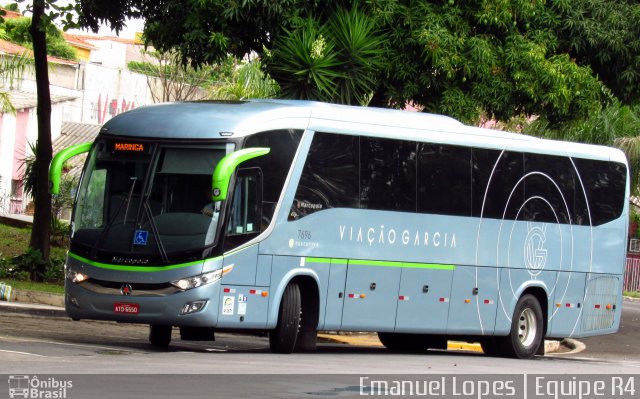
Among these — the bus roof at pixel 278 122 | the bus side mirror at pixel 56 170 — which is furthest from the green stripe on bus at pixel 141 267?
the bus roof at pixel 278 122

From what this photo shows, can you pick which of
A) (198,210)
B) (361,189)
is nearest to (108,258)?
(198,210)

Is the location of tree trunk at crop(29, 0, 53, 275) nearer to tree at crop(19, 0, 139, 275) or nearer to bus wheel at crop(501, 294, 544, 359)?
tree at crop(19, 0, 139, 275)

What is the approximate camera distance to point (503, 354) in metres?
20.7

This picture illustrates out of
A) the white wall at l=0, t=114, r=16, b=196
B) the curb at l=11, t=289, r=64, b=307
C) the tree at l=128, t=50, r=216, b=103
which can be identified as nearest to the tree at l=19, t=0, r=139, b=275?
the curb at l=11, t=289, r=64, b=307

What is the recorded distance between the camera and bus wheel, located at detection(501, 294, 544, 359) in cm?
2050

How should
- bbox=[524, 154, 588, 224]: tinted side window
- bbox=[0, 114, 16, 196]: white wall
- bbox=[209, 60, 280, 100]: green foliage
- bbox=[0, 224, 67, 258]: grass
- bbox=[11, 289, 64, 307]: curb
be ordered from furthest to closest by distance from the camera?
bbox=[209, 60, 280, 100]: green foliage
bbox=[0, 114, 16, 196]: white wall
bbox=[0, 224, 67, 258]: grass
bbox=[11, 289, 64, 307]: curb
bbox=[524, 154, 588, 224]: tinted side window

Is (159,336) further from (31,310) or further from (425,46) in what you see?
(425,46)

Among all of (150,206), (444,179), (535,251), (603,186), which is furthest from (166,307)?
(603,186)

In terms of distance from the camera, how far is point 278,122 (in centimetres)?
1661

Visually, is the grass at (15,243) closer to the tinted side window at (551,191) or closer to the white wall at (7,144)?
the tinted side window at (551,191)

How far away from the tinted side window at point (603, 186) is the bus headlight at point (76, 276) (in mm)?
9237

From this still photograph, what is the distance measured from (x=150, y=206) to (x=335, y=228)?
278cm

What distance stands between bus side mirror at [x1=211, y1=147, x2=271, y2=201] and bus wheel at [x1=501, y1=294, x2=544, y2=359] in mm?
6741

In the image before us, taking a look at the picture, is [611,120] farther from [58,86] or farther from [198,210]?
[198,210]
